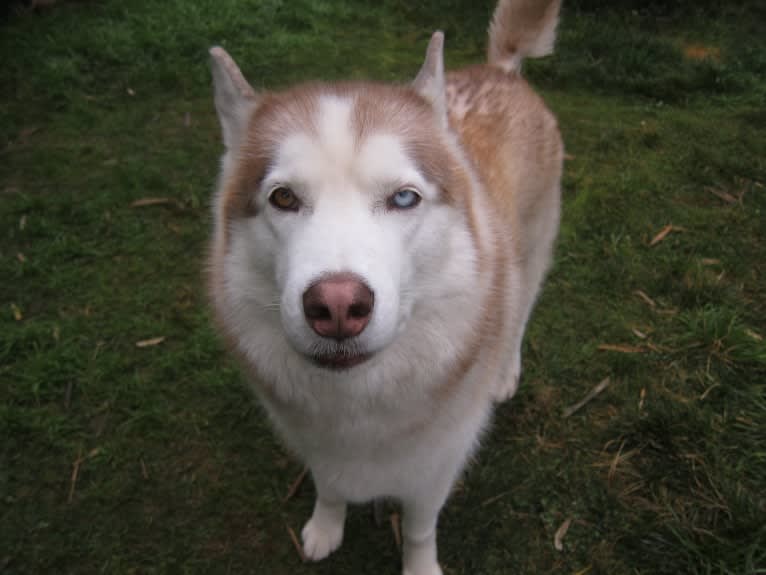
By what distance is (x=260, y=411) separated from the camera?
10.0 ft

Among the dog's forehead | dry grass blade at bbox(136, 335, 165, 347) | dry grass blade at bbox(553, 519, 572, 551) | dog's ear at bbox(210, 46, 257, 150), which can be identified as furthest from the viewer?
dry grass blade at bbox(136, 335, 165, 347)

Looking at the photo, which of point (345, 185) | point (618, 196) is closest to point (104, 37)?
point (618, 196)

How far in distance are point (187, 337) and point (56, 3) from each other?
522 centimetres

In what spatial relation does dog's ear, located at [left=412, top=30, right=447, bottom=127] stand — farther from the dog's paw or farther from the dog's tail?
the dog's paw

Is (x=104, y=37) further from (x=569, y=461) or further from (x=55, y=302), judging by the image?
(x=569, y=461)

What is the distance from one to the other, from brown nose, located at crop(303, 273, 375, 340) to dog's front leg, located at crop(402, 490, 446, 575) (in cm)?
109

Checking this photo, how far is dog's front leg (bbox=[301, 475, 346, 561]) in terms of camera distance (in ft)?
8.19

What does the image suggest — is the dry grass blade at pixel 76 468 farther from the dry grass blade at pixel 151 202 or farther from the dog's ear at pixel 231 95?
the dry grass blade at pixel 151 202

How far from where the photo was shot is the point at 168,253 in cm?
389

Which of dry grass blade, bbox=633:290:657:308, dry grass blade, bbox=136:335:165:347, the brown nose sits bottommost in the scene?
dry grass blade, bbox=136:335:165:347

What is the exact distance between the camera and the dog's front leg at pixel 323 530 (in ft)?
8.19

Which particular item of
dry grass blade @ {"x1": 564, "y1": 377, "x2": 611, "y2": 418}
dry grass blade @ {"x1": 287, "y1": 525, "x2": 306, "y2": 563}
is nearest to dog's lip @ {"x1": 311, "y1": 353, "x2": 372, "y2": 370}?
dry grass blade @ {"x1": 287, "y1": 525, "x2": 306, "y2": 563}

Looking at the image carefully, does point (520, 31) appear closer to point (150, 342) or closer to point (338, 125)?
point (338, 125)

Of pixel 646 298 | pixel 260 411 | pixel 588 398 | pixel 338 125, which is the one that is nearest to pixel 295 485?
pixel 260 411
